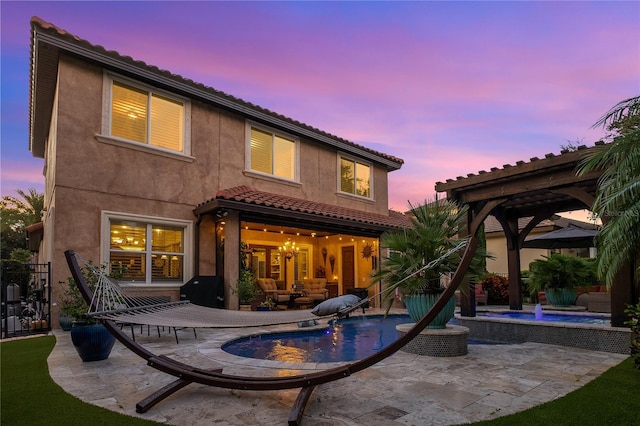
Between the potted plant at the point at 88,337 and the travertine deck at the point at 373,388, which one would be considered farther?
the potted plant at the point at 88,337

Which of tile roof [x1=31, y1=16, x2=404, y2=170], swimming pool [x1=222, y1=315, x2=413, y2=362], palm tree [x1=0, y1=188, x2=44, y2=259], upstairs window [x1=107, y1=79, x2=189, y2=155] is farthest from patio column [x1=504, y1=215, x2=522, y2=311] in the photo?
palm tree [x1=0, y1=188, x2=44, y2=259]

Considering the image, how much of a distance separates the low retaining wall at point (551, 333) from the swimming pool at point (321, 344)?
1858 millimetres

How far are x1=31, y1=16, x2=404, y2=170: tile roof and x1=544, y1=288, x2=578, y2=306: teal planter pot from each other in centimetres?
850

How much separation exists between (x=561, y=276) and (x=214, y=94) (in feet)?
38.6

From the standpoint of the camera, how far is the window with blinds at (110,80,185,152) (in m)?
10.2

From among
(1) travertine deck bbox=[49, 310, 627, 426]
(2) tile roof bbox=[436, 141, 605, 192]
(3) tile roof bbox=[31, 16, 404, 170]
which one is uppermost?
(3) tile roof bbox=[31, 16, 404, 170]

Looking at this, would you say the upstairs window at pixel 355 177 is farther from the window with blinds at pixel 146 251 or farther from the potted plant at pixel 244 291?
the window with blinds at pixel 146 251

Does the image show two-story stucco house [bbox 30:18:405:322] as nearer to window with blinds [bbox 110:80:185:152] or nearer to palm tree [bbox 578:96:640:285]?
window with blinds [bbox 110:80:185:152]

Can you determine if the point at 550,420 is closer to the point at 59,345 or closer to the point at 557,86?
the point at 59,345

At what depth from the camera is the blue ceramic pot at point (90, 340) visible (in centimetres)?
564

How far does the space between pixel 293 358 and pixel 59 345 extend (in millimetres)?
4171

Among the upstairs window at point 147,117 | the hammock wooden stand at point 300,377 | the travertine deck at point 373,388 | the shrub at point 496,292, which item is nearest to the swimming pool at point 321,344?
the travertine deck at point 373,388

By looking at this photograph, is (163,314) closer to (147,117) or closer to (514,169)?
(514,169)

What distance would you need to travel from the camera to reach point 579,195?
23.1 feet
